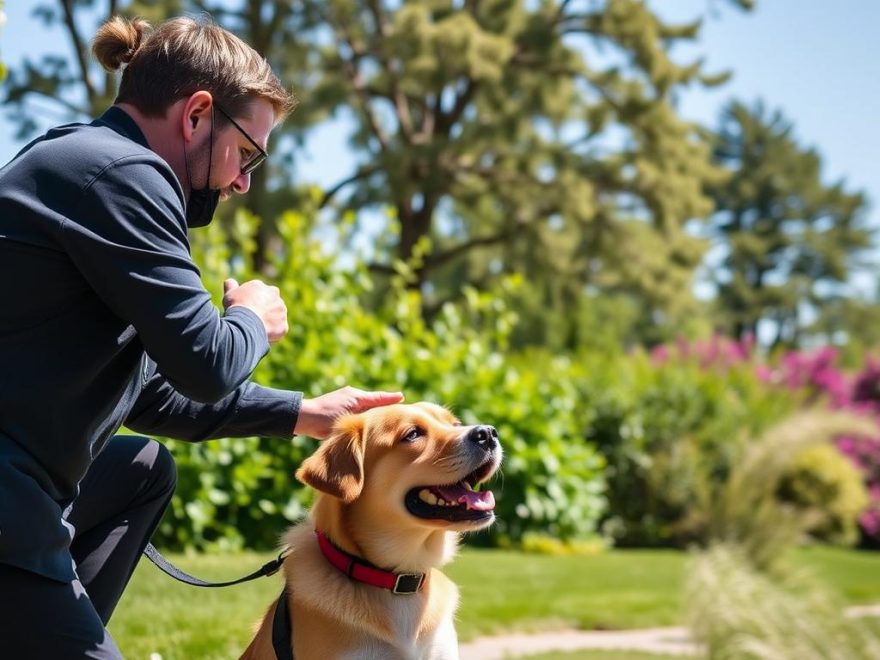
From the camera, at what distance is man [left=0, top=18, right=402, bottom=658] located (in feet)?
7.59

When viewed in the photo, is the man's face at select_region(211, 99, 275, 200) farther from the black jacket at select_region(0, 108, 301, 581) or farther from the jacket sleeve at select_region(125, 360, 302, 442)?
the jacket sleeve at select_region(125, 360, 302, 442)

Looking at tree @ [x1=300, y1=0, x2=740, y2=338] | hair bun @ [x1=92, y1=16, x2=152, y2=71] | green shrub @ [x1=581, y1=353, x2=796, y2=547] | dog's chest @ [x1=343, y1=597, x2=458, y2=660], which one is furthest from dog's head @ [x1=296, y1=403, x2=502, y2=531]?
tree @ [x1=300, y1=0, x2=740, y2=338]

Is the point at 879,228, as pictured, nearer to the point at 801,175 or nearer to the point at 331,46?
the point at 801,175

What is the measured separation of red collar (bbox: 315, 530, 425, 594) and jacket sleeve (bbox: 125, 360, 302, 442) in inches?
17.1

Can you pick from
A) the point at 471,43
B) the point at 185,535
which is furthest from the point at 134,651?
the point at 471,43

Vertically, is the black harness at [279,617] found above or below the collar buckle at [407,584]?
below

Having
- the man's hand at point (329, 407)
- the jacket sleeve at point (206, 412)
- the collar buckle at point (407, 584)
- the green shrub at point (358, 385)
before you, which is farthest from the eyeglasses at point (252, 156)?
the green shrub at point (358, 385)

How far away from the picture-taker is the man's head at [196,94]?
2568 millimetres

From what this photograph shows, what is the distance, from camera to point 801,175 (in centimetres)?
5756

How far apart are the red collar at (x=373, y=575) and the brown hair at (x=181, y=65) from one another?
4.62ft

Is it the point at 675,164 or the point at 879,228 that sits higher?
the point at 675,164

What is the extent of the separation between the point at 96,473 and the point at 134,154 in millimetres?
1164

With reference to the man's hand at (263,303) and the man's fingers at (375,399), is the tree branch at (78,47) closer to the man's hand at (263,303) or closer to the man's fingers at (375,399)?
the man's fingers at (375,399)

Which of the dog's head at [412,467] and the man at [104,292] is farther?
the dog's head at [412,467]
